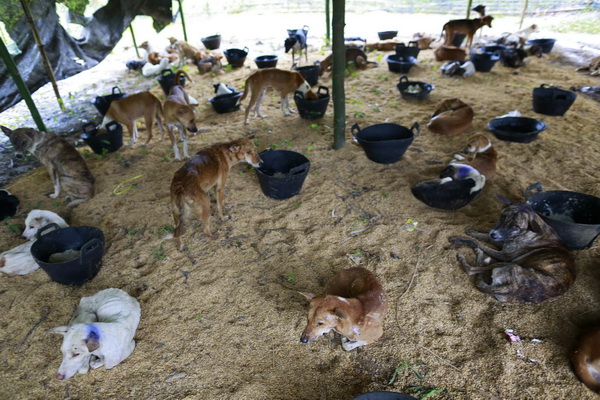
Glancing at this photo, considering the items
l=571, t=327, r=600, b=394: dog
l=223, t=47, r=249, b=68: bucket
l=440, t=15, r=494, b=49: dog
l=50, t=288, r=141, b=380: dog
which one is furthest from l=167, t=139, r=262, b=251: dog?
l=440, t=15, r=494, b=49: dog

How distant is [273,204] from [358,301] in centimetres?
270

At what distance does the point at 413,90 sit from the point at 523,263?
248 inches

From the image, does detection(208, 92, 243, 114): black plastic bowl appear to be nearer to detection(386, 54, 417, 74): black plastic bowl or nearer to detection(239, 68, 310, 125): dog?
detection(239, 68, 310, 125): dog

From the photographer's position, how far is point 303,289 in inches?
153

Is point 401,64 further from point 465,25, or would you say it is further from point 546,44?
point 546,44

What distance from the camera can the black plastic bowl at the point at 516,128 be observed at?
6.22m

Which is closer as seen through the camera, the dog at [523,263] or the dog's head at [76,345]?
the dog's head at [76,345]

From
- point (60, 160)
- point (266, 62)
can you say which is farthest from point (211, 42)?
point (60, 160)

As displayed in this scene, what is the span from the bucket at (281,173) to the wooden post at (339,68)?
152 cm

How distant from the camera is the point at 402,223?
4.74 m

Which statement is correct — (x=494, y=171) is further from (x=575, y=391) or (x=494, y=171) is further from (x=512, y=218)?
(x=575, y=391)

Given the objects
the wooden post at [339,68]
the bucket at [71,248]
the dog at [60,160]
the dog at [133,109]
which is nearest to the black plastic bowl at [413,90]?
the wooden post at [339,68]

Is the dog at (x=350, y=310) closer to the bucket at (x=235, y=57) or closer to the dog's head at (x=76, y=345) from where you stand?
the dog's head at (x=76, y=345)

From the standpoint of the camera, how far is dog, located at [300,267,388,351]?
9.01 ft
